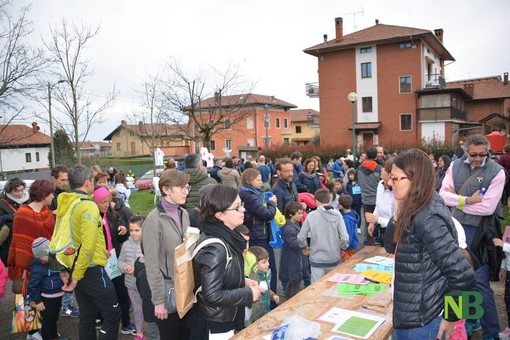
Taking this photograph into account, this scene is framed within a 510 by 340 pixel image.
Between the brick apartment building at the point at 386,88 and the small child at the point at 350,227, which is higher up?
the brick apartment building at the point at 386,88

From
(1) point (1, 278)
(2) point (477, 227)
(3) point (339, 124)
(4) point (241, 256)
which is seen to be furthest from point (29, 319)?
(3) point (339, 124)

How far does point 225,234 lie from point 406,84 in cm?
3514

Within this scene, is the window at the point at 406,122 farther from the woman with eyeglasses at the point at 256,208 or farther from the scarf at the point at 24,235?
the scarf at the point at 24,235

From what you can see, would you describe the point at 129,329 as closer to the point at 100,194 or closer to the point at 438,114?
the point at 100,194

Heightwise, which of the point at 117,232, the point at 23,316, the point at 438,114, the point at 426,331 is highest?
the point at 438,114

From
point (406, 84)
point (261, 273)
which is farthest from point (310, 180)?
point (406, 84)

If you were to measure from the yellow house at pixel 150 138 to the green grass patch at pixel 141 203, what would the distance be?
4085 mm

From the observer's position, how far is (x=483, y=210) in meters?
3.86

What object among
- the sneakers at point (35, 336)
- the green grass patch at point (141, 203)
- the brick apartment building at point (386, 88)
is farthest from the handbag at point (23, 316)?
the brick apartment building at point (386, 88)

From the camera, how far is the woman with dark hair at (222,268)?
2393 mm

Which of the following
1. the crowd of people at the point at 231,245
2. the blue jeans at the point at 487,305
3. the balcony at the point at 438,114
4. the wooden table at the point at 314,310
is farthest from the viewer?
the balcony at the point at 438,114

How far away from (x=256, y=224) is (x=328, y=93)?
33761 mm

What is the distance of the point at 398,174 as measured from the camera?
2.39 metres

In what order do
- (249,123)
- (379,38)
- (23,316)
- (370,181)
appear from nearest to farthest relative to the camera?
(23,316)
(370,181)
(379,38)
(249,123)
